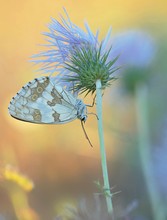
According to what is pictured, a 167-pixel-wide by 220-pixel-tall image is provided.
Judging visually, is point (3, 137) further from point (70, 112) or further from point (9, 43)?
point (70, 112)

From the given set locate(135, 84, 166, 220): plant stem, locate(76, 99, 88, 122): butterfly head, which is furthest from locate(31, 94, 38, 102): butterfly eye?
locate(135, 84, 166, 220): plant stem

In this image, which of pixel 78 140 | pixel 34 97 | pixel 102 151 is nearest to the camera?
pixel 102 151

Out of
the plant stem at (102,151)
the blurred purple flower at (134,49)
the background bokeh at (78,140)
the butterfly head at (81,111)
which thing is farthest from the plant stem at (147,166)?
the plant stem at (102,151)

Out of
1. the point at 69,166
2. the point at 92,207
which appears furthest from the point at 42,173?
the point at 92,207

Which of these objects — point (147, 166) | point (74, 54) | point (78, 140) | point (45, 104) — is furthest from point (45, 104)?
point (78, 140)

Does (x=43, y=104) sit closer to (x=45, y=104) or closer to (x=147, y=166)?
(x=45, y=104)

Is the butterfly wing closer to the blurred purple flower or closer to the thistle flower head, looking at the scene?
the thistle flower head

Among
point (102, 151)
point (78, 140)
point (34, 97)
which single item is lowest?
point (78, 140)

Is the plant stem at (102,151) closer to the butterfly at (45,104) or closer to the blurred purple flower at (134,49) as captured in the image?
the butterfly at (45,104)
